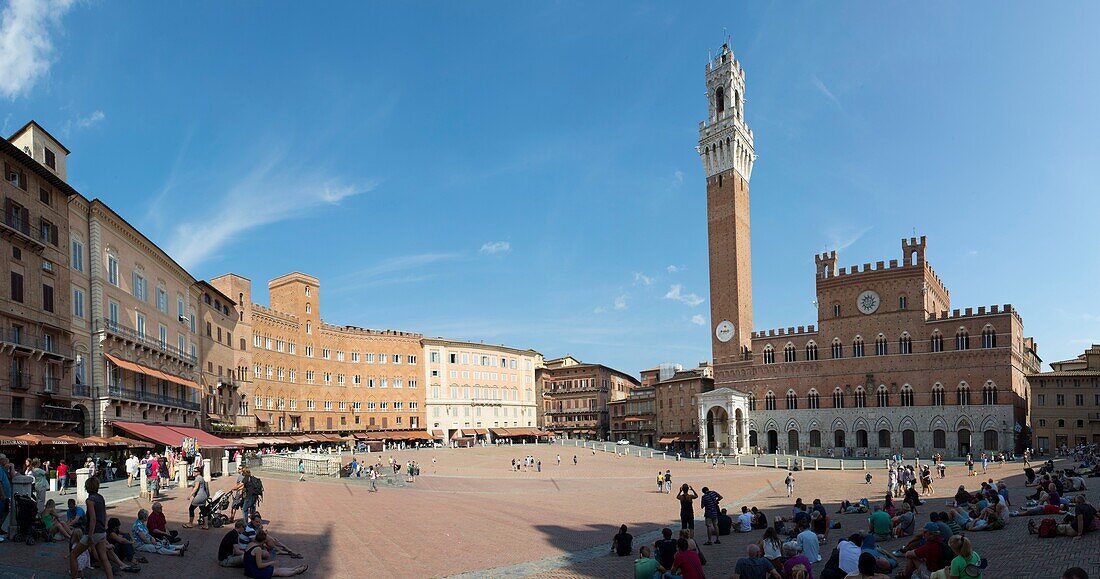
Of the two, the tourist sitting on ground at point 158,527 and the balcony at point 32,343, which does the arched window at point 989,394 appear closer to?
the tourist sitting on ground at point 158,527

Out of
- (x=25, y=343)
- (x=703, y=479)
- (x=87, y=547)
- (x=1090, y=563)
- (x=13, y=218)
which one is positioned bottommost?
(x=703, y=479)

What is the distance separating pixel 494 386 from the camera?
103750mm

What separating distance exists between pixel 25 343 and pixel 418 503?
62.1 feet

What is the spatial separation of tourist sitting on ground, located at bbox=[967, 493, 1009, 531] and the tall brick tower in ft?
201

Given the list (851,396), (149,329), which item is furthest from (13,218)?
(851,396)

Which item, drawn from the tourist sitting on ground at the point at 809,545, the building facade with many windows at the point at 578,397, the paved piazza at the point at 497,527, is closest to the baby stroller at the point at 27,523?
the paved piazza at the point at 497,527

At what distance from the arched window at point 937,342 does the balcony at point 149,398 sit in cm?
6166

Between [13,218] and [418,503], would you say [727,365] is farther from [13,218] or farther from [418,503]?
[13,218]

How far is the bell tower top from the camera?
87062 millimetres

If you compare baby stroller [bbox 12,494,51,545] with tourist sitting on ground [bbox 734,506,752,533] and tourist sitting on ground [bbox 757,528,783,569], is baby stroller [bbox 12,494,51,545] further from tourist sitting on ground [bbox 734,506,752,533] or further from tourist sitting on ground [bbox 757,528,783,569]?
tourist sitting on ground [bbox 734,506,752,533]

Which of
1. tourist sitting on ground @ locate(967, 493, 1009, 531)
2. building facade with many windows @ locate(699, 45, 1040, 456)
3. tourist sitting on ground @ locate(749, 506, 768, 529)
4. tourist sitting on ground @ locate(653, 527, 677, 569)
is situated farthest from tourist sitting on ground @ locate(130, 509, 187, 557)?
building facade with many windows @ locate(699, 45, 1040, 456)

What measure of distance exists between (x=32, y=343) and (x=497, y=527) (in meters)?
23.8

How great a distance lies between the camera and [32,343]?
3469 cm

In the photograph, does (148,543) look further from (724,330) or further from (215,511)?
(724,330)
